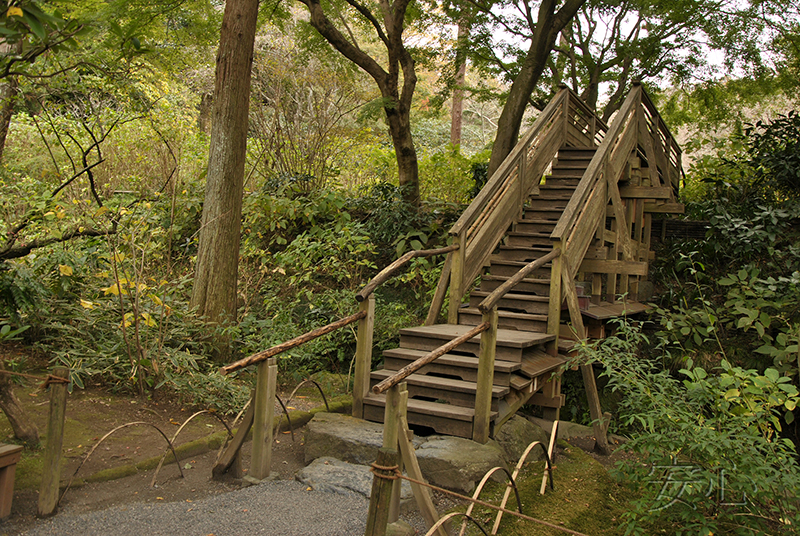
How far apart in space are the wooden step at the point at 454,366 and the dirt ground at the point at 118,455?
114cm

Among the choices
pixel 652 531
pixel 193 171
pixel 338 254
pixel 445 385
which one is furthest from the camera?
pixel 193 171

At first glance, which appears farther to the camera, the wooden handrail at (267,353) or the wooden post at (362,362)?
the wooden post at (362,362)

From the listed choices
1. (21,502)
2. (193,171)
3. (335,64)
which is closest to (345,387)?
(21,502)

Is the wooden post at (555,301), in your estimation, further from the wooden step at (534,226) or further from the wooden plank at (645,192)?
the wooden plank at (645,192)

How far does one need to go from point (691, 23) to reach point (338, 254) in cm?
722

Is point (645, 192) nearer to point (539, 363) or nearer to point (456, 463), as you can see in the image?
point (539, 363)

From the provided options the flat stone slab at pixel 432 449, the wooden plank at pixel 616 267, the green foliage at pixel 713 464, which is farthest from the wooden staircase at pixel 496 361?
the green foliage at pixel 713 464

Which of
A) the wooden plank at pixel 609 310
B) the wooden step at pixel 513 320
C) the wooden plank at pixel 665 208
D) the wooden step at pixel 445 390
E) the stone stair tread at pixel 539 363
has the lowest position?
the wooden step at pixel 445 390

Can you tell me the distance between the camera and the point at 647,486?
379cm

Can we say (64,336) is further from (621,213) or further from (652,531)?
(621,213)

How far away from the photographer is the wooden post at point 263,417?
4.15 metres

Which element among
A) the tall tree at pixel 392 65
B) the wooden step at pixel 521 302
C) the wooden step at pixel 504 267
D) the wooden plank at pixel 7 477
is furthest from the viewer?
the tall tree at pixel 392 65

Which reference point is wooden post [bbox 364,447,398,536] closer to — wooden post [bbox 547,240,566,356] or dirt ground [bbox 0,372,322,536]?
dirt ground [bbox 0,372,322,536]

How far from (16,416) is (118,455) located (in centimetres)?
75
